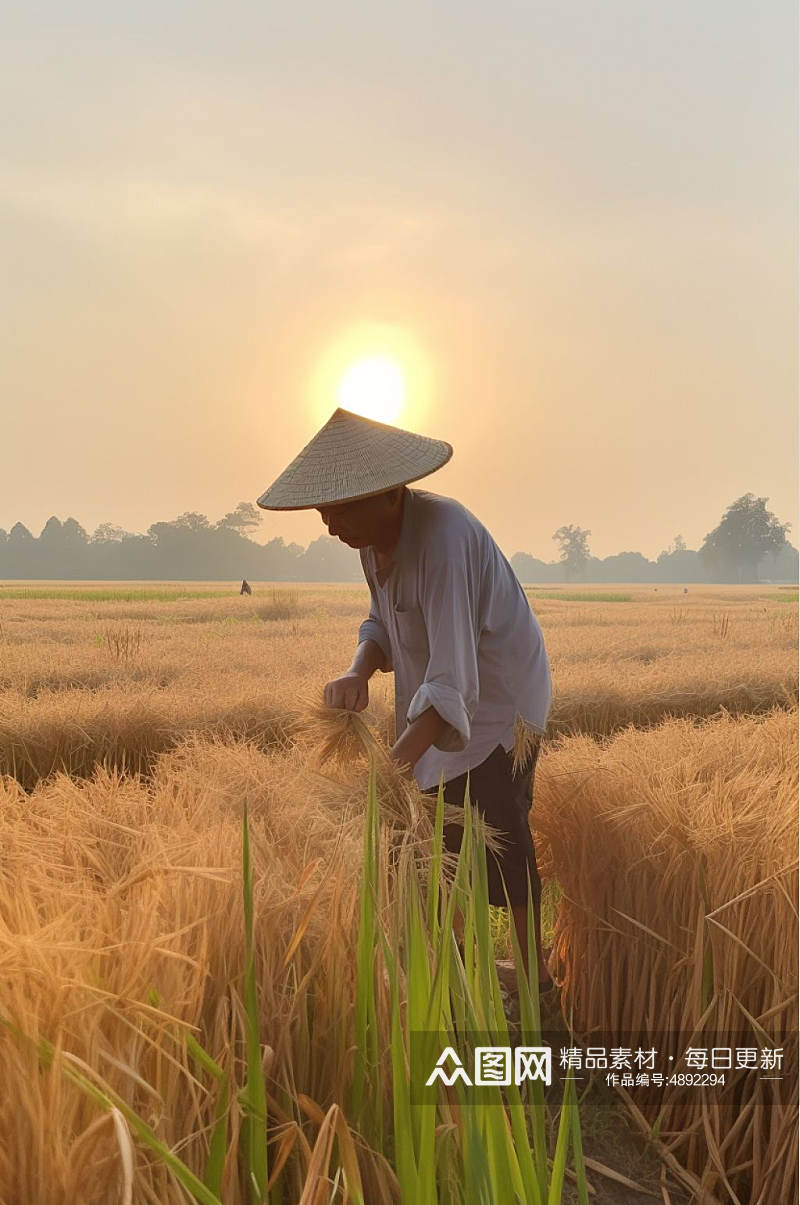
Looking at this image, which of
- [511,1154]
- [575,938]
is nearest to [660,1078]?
[575,938]

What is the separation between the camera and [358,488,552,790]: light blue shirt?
1932 millimetres

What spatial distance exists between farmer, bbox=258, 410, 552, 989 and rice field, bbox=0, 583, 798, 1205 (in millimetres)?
172

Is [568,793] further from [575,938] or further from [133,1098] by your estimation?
[133,1098]

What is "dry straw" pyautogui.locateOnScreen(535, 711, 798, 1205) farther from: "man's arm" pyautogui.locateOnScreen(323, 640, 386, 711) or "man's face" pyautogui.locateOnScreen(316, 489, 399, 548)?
"man's face" pyautogui.locateOnScreen(316, 489, 399, 548)

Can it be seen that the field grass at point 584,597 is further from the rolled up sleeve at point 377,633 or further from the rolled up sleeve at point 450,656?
the rolled up sleeve at point 450,656

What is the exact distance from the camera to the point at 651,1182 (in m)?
1.94

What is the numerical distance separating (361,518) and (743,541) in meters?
63.0

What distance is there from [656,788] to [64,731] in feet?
8.69

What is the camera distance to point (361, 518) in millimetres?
1974

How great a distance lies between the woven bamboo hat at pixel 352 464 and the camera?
1878 mm

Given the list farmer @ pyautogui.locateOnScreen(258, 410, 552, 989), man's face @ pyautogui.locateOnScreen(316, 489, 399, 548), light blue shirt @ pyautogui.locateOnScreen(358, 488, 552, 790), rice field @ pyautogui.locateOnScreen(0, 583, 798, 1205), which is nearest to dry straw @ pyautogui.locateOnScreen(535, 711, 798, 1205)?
rice field @ pyautogui.locateOnScreen(0, 583, 798, 1205)

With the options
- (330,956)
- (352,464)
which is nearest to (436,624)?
(352,464)

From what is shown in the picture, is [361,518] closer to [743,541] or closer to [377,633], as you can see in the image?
[377,633]

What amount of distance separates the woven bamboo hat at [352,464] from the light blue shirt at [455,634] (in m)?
0.15
